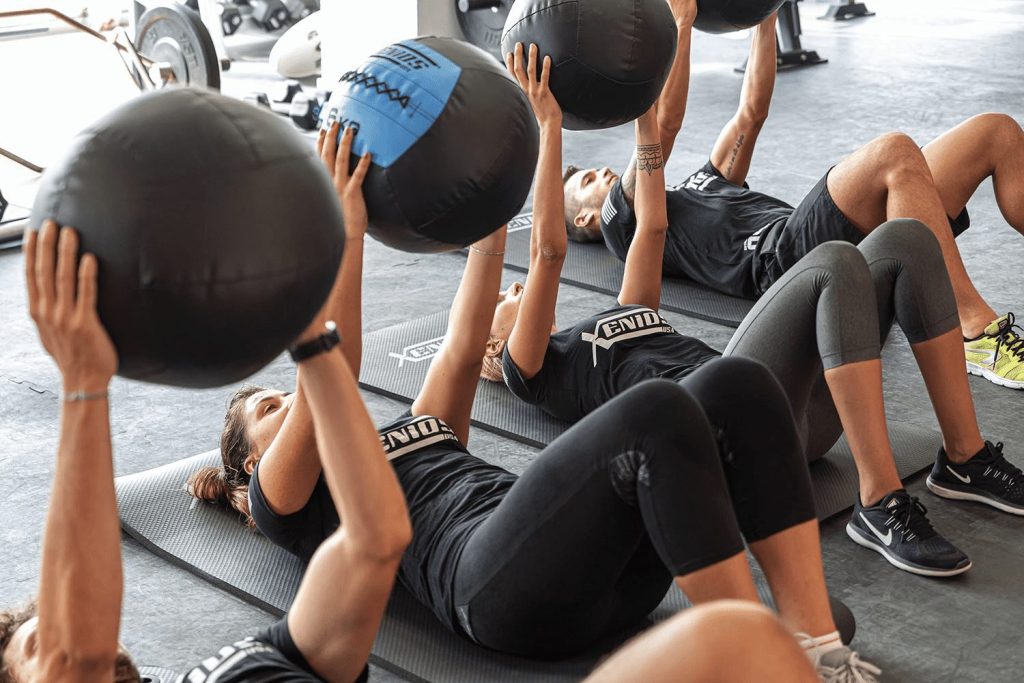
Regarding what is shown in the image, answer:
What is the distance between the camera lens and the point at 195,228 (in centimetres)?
121

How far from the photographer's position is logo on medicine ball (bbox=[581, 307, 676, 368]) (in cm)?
258

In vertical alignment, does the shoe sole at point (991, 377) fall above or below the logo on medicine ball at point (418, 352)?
above

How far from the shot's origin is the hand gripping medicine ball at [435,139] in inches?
72.1

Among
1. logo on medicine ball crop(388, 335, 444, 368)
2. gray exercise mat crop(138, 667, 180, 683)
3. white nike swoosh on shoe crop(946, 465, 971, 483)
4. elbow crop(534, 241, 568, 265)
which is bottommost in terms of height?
logo on medicine ball crop(388, 335, 444, 368)

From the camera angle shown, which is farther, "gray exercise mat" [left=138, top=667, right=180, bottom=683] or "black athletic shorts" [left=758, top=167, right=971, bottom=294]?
"black athletic shorts" [left=758, top=167, right=971, bottom=294]

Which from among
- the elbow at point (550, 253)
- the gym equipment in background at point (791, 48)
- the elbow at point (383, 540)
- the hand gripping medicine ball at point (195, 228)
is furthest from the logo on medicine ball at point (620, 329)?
the gym equipment in background at point (791, 48)

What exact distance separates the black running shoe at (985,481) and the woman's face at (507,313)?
3.37 ft

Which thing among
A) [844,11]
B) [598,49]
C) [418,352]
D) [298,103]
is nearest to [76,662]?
[598,49]

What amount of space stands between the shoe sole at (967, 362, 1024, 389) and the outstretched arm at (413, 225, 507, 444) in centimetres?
158

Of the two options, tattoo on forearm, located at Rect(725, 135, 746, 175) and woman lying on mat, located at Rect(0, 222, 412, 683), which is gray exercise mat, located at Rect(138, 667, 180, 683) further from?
tattoo on forearm, located at Rect(725, 135, 746, 175)

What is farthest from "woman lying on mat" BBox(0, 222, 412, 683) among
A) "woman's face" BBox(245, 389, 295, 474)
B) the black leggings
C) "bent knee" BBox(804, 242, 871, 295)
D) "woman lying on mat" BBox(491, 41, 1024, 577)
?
"bent knee" BBox(804, 242, 871, 295)

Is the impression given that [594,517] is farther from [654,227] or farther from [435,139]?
[654,227]

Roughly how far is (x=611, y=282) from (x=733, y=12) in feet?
3.40

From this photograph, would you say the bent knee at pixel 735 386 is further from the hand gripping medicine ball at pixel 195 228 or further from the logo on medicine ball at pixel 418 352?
the logo on medicine ball at pixel 418 352
